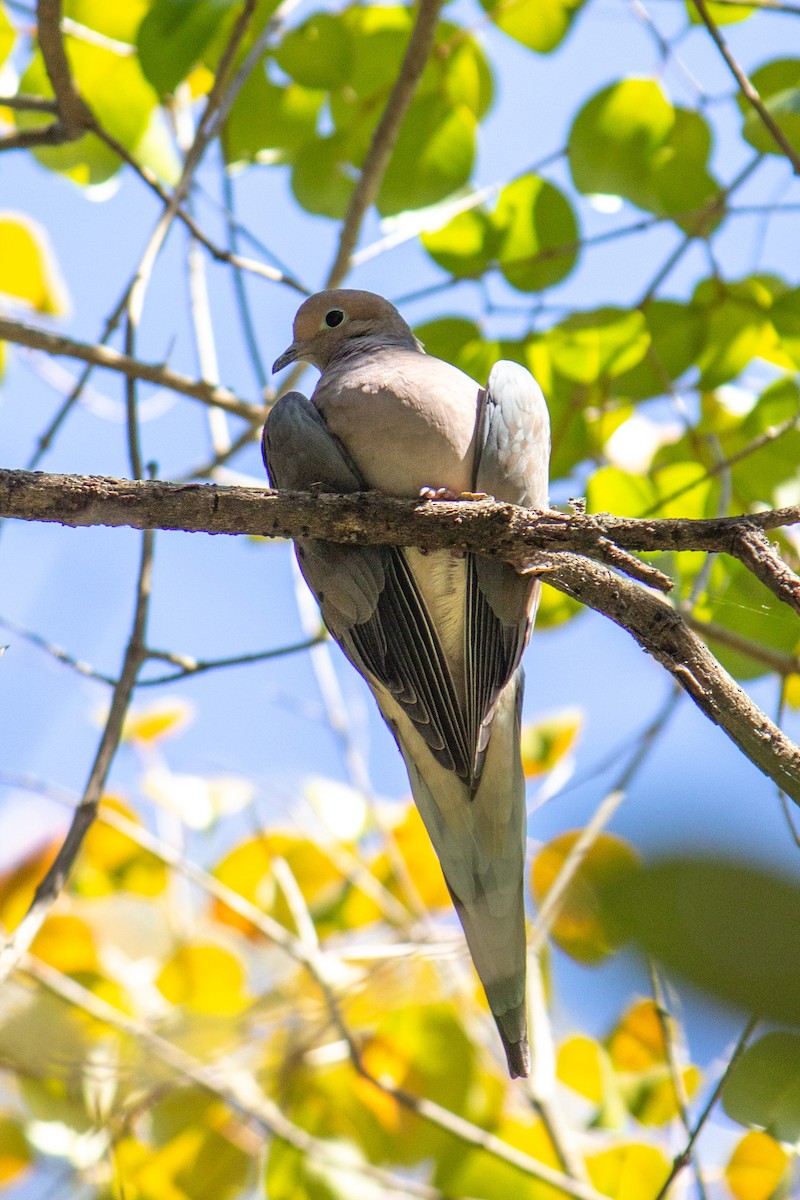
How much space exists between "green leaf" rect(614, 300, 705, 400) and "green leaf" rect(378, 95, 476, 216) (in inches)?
32.5

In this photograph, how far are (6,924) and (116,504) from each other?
3.03 metres

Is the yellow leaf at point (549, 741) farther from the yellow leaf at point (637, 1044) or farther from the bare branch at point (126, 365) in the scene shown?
the bare branch at point (126, 365)

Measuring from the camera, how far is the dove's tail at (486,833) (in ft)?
8.70

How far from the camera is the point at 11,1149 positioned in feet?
12.1

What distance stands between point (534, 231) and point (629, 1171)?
3202 millimetres

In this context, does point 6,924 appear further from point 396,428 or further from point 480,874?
point 396,428

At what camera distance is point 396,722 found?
2.86 m

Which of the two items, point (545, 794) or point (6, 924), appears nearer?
point (545, 794)

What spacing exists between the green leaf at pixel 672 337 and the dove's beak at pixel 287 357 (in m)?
1.20

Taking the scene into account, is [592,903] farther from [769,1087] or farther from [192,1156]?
[192,1156]

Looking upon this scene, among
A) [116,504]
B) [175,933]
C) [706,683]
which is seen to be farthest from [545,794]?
[116,504]

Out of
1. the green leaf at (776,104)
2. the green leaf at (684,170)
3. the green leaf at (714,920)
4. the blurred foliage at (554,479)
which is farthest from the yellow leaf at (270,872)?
the green leaf at (714,920)

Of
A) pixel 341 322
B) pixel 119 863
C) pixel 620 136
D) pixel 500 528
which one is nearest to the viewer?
pixel 500 528

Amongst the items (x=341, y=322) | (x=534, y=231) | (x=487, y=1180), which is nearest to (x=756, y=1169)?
(x=487, y=1180)
